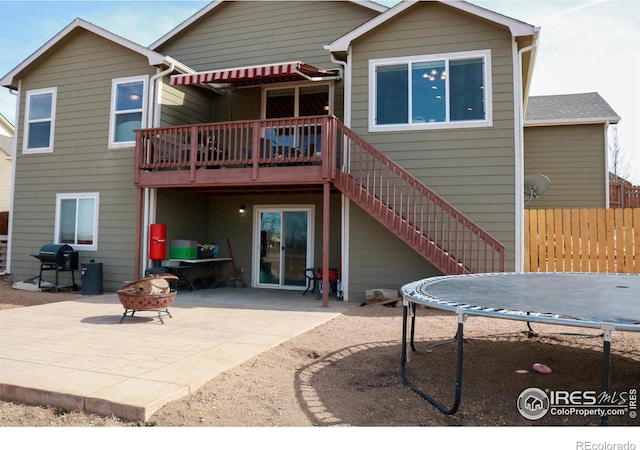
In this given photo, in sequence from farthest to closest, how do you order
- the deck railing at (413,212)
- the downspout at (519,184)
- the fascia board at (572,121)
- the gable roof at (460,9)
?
the fascia board at (572,121) → the downspout at (519,184) → the gable roof at (460,9) → the deck railing at (413,212)

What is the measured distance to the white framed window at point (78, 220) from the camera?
997 cm

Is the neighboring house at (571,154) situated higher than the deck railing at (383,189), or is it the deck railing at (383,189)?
the neighboring house at (571,154)

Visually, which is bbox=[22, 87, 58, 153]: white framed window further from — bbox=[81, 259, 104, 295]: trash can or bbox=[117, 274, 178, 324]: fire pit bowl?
bbox=[117, 274, 178, 324]: fire pit bowl

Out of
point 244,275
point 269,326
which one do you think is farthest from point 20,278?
point 269,326

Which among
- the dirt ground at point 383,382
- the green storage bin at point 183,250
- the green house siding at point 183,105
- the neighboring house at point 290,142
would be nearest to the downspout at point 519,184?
the neighboring house at point 290,142

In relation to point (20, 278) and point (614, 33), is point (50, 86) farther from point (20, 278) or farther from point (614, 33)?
point (614, 33)

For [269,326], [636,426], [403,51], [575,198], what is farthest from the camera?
[575,198]

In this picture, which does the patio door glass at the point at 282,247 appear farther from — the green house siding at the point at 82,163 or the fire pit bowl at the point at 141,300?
the fire pit bowl at the point at 141,300

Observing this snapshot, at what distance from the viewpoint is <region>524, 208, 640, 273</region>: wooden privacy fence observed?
7.70m

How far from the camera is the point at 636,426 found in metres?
2.80

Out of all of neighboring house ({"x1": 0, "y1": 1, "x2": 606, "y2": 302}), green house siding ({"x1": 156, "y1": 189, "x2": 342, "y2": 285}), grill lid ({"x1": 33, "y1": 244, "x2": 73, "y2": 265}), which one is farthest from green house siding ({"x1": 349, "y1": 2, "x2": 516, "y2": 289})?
grill lid ({"x1": 33, "y1": 244, "x2": 73, "y2": 265})

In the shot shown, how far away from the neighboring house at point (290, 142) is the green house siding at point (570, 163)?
4166mm

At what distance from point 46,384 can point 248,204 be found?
7375mm

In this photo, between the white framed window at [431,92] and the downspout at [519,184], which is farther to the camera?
the white framed window at [431,92]
